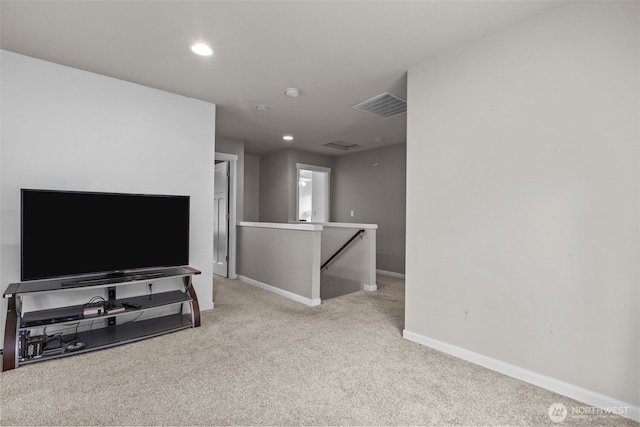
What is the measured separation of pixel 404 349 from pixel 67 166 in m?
3.41

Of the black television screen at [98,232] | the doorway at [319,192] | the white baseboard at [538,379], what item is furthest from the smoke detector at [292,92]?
the doorway at [319,192]

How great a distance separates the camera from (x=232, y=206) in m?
5.49

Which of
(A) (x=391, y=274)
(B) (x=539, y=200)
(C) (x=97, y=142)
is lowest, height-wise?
(A) (x=391, y=274)

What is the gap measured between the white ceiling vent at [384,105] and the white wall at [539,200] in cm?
78

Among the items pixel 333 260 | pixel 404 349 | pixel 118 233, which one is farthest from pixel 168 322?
pixel 333 260

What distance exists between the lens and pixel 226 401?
185 cm

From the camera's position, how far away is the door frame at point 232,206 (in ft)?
17.7

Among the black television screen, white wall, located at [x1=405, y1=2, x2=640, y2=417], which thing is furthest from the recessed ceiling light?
white wall, located at [x1=405, y1=2, x2=640, y2=417]

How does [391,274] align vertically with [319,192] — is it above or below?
below

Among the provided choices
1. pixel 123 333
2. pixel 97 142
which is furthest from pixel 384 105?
pixel 123 333

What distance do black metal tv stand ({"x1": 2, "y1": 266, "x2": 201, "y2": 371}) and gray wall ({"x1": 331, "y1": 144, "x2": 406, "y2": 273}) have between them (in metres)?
3.89

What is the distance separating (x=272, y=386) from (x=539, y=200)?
2178mm

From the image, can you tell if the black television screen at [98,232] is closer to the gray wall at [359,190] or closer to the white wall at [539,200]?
the white wall at [539,200]

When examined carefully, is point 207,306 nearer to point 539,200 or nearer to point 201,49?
point 201,49
